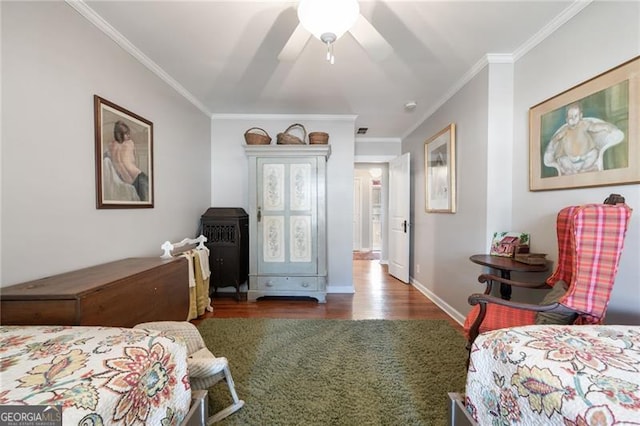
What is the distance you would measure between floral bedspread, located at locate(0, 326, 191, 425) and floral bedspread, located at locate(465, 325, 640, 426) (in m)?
1.05

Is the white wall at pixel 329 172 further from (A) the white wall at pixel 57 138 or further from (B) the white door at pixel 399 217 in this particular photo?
(A) the white wall at pixel 57 138

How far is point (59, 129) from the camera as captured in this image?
61.4 inches

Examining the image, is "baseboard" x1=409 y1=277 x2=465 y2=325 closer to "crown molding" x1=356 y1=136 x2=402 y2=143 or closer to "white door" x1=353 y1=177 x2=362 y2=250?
"crown molding" x1=356 y1=136 x2=402 y2=143

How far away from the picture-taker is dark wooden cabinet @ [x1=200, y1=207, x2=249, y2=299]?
10.6 feet

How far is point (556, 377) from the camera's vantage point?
0.71 meters

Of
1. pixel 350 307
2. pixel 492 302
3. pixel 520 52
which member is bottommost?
pixel 350 307

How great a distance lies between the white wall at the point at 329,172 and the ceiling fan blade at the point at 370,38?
6.26 feet

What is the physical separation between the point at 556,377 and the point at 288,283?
9.41 ft

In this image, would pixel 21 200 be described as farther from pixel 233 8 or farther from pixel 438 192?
pixel 438 192

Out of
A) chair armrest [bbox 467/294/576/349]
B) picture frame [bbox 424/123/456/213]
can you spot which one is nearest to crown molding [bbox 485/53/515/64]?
picture frame [bbox 424/123/456/213]

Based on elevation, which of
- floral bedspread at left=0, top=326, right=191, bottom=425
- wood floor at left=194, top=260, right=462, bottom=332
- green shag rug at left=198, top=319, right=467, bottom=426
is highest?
floral bedspread at left=0, top=326, right=191, bottom=425

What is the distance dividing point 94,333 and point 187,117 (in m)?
2.74

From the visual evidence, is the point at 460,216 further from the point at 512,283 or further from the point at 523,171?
the point at 512,283

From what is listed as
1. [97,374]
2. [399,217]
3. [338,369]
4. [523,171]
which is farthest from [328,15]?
[399,217]
